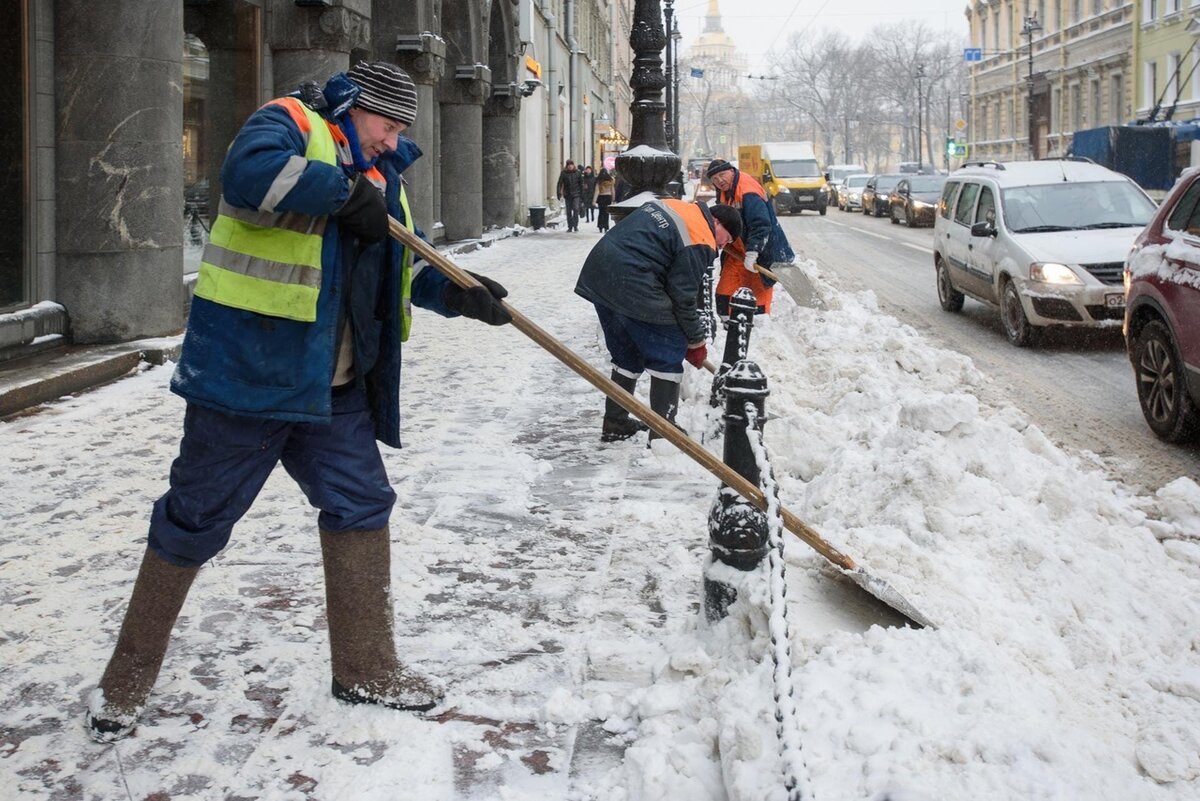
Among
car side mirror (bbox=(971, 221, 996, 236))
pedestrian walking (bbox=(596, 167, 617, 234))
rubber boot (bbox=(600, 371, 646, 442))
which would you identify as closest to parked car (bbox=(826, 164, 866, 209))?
pedestrian walking (bbox=(596, 167, 617, 234))

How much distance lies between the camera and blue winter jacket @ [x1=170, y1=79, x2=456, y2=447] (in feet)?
10.6

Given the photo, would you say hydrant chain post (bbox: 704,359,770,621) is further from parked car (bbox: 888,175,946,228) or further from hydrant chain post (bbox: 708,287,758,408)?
parked car (bbox: 888,175,946,228)

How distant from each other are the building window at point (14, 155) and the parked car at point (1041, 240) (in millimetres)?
8519

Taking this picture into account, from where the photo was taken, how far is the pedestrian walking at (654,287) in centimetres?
688

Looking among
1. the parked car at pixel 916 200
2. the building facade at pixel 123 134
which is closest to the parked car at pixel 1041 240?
the building facade at pixel 123 134

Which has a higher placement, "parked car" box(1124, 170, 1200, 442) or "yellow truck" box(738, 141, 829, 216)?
"yellow truck" box(738, 141, 829, 216)

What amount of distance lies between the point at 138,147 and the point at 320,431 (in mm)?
7238

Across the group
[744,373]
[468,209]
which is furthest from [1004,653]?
[468,209]

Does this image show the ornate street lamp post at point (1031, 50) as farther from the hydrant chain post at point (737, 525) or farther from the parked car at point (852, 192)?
the hydrant chain post at point (737, 525)

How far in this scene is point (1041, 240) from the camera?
40.4 feet

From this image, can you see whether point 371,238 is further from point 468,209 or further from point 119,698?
point 468,209

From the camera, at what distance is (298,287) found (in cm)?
337

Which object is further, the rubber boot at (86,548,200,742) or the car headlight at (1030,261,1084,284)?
the car headlight at (1030,261,1084,284)

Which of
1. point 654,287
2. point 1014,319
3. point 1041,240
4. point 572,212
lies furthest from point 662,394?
point 572,212
